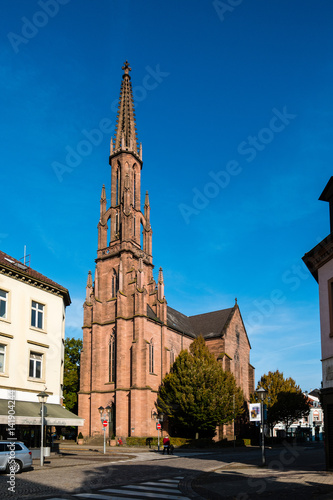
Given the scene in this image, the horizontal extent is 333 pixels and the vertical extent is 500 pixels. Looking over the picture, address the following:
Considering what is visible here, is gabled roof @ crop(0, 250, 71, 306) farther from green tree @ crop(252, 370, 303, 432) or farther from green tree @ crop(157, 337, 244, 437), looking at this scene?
green tree @ crop(252, 370, 303, 432)

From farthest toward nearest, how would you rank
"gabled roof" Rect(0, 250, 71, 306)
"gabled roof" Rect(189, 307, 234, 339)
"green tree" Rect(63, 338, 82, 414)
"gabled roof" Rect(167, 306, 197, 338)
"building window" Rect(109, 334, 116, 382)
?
1. "gabled roof" Rect(189, 307, 234, 339)
2. "gabled roof" Rect(167, 306, 197, 338)
3. "green tree" Rect(63, 338, 82, 414)
4. "building window" Rect(109, 334, 116, 382)
5. "gabled roof" Rect(0, 250, 71, 306)

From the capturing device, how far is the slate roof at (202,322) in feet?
221

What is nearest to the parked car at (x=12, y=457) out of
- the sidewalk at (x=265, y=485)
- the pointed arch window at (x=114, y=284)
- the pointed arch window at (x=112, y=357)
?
the sidewalk at (x=265, y=485)

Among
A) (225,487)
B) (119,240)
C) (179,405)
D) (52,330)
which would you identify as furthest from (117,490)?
(119,240)

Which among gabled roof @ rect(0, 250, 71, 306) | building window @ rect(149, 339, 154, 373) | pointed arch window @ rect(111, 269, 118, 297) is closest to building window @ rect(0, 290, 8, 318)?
gabled roof @ rect(0, 250, 71, 306)

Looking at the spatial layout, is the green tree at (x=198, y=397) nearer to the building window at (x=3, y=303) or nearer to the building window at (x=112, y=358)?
the building window at (x=112, y=358)

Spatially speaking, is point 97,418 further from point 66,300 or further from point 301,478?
point 301,478

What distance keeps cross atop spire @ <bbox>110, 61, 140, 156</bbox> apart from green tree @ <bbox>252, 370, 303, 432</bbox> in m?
36.5

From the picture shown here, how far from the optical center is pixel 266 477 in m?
16.8

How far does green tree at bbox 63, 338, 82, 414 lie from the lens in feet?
207

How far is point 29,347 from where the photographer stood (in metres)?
29.1

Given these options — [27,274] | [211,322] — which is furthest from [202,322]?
[27,274]

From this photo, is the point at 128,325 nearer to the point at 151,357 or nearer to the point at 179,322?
the point at 151,357

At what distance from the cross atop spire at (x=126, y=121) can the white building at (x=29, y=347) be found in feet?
126
